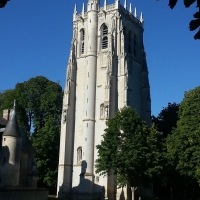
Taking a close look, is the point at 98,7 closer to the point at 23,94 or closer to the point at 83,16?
the point at 83,16

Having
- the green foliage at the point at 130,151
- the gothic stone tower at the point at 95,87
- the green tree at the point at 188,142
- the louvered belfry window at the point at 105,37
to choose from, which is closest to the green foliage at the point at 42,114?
the gothic stone tower at the point at 95,87

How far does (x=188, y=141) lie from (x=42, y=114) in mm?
26091

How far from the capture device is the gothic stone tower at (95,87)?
4781cm

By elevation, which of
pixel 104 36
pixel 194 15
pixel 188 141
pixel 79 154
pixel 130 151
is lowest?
pixel 194 15

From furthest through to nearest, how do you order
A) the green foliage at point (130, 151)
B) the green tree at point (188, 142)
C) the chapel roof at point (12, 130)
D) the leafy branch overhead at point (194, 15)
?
1. the green tree at point (188, 142)
2. the green foliage at point (130, 151)
3. the chapel roof at point (12, 130)
4. the leafy branch overhead at point (194, 15)

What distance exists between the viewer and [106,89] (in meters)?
48.7

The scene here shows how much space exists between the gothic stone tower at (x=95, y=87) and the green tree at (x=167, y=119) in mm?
3483

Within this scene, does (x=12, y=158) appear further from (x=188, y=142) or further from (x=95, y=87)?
(x=95, y=87)

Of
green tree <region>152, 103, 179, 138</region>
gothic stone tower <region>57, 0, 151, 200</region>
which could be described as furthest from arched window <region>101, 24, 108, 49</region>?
green tree <region>152, 103, 179, 138</region>

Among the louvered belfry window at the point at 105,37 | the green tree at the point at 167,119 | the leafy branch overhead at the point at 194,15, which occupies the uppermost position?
the louvered belfry window at the point at 105,37

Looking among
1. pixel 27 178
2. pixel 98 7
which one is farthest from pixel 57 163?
pixel 98 7

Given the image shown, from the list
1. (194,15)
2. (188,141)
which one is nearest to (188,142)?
(188,141)

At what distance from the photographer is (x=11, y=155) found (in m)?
32.4

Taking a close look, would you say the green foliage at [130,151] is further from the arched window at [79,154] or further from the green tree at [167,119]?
the green tree at [167,119]
